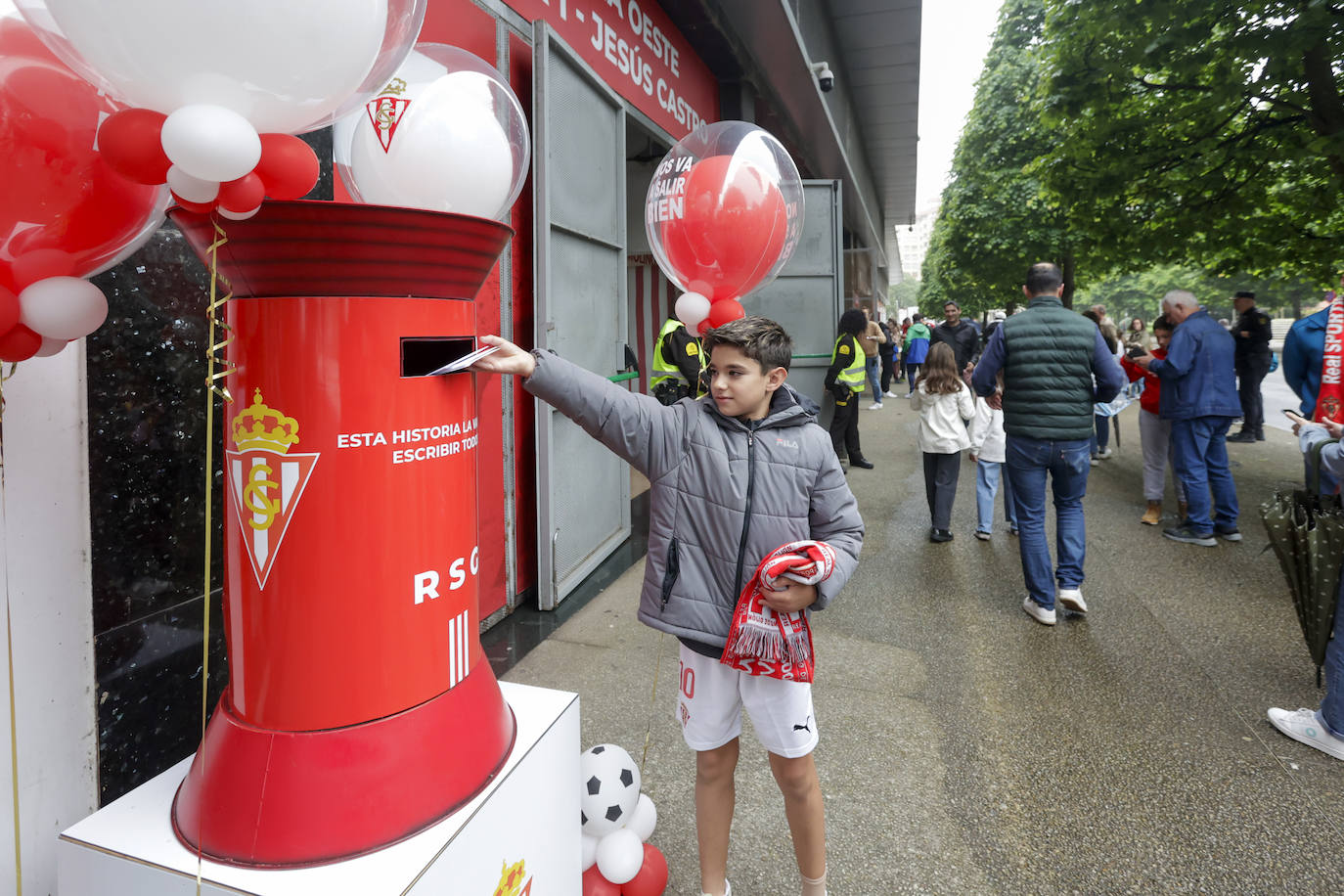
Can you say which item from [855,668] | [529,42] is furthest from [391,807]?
[529,42]

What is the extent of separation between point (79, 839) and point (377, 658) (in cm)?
58

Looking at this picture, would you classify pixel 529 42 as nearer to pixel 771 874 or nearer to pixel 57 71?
pixel 57 71

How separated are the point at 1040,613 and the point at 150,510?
4.30 m

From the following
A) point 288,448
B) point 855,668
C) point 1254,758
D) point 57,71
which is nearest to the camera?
point 57,71

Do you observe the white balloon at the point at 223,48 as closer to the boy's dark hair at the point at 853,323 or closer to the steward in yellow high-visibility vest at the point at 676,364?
the steward in yellow high-visibility vest at the point at 676,364

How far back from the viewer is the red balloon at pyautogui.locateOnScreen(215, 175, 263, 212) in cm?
109

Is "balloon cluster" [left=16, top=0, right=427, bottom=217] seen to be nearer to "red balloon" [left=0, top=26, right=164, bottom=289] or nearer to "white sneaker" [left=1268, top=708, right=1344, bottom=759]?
"red balloon" [left=0, top=26, right=164, bottom=289]

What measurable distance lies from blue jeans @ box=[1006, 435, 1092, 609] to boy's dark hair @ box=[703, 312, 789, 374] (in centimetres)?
300

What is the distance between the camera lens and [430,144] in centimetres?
162

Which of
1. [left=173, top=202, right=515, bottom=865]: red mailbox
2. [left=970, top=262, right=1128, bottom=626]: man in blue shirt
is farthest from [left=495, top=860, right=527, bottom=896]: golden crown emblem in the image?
[left=970, top=262, right=1128, bottom=626]: man in blue shirt

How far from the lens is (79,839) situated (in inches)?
Result: 51.8

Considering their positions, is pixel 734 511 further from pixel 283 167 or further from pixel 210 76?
pixel 210 76

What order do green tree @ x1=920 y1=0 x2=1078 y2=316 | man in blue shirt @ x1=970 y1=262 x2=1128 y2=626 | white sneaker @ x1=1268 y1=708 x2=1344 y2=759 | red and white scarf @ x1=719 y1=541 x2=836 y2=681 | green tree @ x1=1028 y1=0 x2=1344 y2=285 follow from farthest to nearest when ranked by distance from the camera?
green tree @ x1=920 y1=0 x2=1078 y2=316
green tree @ x1=1028 y1=0 x2=1344 y2=285
man in blue shirt @ x1=970 y1=262 x2=1128 y2=626
white sneaker @ x1=1268 y1=708 x2=1344 y2=759
red and white scarf @ x1=719 y1=541 x2=836 y2=681

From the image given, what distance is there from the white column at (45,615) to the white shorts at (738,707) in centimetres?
145
